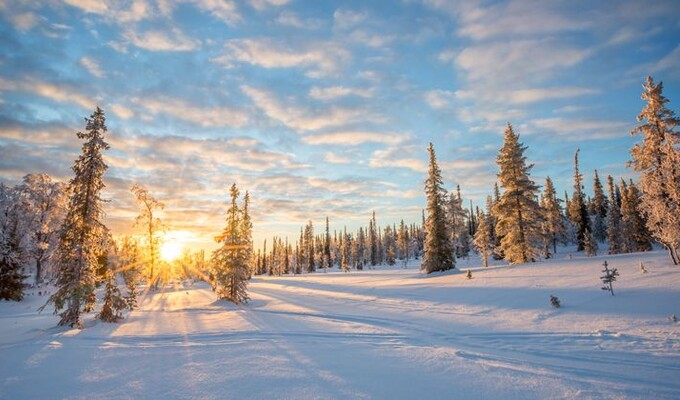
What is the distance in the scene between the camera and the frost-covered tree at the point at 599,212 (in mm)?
79625

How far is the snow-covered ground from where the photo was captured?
7.24 metres

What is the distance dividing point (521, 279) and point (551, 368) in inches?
652

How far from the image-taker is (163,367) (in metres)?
8.91

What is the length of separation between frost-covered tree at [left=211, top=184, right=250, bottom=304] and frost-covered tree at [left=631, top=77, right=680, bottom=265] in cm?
2810

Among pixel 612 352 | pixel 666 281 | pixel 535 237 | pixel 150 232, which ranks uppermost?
pixel 150 232

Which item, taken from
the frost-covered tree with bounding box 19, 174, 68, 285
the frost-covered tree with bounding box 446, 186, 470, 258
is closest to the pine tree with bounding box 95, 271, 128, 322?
the frost-covered tree with bounding box 19, 174, 68, 285

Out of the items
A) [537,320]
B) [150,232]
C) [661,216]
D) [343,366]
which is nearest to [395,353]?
[343,366]

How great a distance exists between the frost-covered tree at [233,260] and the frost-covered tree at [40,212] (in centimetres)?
2164

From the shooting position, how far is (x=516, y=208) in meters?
34.7

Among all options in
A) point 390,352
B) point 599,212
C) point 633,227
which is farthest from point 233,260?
point 599,212

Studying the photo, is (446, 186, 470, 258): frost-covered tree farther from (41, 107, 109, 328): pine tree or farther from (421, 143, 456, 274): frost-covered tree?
(41, 107, 109, 328): pine tree

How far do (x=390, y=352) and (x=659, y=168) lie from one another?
74.7 feet

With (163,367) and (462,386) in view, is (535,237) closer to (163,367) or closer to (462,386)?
(462,386)

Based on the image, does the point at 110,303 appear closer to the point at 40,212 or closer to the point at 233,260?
the point at 233,260
